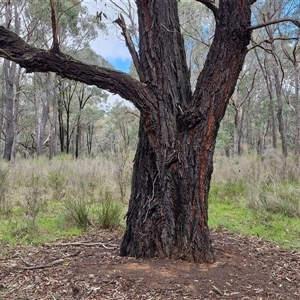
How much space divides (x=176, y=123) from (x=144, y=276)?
1.25 metres

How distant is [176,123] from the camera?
3129 mm

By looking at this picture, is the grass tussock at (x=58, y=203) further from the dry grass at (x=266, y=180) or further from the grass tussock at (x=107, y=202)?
the dry grass at (x=266, y=180)

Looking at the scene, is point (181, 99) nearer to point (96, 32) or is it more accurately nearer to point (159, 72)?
point (159, 72)

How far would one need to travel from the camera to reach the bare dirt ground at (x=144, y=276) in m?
2.59

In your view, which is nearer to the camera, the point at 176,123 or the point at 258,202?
the point at 176,123

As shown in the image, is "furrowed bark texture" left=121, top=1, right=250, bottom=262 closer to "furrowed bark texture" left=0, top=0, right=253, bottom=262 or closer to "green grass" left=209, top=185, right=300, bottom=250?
"furrowed bark texture" left=0, top=0, right=253, bottom=262

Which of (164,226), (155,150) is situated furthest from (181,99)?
(164,226)

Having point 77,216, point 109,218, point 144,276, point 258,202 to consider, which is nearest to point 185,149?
point 144,276

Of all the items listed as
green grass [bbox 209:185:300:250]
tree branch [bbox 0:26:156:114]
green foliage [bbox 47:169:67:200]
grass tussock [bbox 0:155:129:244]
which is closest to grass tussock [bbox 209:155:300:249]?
green grass [bbox 209:185:300:250]

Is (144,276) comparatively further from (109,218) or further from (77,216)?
(77,216)

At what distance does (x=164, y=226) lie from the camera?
10.0ft

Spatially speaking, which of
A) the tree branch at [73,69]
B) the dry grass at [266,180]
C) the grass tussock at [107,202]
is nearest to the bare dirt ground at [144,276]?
the grass tussock at [107,202]

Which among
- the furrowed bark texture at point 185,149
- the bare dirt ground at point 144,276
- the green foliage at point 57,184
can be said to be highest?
the furrowed bark texture at point 185,149

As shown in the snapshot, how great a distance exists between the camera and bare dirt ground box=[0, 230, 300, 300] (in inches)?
102
